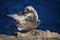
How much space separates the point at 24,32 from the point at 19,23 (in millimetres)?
183

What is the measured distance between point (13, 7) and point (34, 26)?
50 cm

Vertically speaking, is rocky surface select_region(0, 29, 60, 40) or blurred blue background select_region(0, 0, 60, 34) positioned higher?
blurred blue background select_region(0, 0, 60, 34)

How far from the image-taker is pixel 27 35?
348 cm

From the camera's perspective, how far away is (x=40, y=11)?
358 cm

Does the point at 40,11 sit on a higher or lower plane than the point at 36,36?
higher

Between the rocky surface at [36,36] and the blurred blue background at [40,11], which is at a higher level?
the blurred blue background at [40,11]

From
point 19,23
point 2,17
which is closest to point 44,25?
point 19,23

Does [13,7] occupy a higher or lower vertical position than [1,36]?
higher

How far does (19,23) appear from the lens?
11.6ft

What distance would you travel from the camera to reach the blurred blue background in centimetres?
350

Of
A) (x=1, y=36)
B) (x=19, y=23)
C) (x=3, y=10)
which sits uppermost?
(x=3, y=10)

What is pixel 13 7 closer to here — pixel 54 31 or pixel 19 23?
pixel 19 23

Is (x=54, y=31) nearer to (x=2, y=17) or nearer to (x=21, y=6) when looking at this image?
(x=21, y=6)

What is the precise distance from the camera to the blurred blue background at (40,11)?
3498mm
